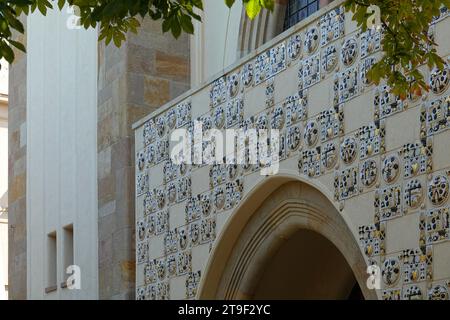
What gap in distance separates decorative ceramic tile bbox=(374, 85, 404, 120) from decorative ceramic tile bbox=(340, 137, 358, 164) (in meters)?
0.43

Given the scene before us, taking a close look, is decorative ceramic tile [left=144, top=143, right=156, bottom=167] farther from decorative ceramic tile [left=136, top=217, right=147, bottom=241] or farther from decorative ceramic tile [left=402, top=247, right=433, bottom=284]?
decorative ceramic tile [left=402, top=247, right=433, bottom=284]

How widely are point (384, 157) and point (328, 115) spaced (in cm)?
112

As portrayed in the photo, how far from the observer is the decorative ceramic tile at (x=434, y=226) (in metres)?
11.0

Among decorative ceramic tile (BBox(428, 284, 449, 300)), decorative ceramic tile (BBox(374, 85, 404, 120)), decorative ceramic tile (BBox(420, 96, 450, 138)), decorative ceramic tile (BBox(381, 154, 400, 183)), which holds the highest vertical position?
decorative ceramic tile (BBox(374, 85, 404, 120))

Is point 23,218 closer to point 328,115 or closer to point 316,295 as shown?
point 316,295

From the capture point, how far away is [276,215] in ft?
46.5

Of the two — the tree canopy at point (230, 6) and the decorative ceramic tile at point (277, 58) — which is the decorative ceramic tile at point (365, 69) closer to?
the decorative ceramic tile at point (277, 58)

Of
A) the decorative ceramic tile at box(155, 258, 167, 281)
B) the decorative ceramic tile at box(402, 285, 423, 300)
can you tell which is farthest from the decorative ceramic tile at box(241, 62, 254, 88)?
the decorative ceramic tile at box(402, 285, 423, 300)

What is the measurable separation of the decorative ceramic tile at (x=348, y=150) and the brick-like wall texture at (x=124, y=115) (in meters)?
5.95

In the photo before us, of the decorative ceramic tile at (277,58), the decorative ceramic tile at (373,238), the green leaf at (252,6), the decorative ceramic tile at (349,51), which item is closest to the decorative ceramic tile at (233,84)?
the decorative ceramic tile at (277,58)

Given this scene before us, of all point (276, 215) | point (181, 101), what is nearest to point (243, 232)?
point (276, 215)

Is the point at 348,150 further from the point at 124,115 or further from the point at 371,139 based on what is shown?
the point at 124,115

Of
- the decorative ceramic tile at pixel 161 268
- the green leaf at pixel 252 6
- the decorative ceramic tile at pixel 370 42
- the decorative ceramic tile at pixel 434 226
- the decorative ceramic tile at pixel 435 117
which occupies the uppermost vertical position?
the decorative ceramic tile at pixel 370 42

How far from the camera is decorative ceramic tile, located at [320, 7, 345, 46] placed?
41.4 feet
